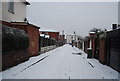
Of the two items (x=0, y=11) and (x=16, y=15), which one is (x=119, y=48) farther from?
(x=16, y=15)

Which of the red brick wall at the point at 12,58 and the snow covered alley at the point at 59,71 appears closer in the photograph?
the snow covered alley at the point at 59,71

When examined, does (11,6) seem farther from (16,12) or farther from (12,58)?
(12,58)

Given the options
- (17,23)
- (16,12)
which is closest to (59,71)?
(17,23)

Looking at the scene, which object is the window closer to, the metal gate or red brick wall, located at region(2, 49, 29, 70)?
red brick wall, located at region(2, 49, 29, 70)

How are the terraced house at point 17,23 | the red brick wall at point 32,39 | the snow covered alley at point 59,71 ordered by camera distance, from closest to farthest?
the snow covered alley at point 59,71 → the terraced house at point 17,23 → the red brick wall at point 32,39

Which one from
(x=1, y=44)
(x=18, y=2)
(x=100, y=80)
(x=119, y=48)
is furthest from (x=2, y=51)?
(x=18, y=2)

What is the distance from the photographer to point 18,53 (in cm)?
1209

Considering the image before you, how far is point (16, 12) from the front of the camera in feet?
66.4

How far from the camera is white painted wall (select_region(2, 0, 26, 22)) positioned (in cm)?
1639

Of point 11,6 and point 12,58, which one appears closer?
point 12,58

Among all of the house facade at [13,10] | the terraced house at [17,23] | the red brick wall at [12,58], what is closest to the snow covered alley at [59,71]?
the red brick wall at [12,58]

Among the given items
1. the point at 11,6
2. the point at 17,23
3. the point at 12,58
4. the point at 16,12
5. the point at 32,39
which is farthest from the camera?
the point at 16,12

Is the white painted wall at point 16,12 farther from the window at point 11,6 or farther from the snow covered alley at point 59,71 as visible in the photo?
the snow covered alley at point 59,71

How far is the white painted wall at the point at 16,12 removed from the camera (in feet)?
53.8
